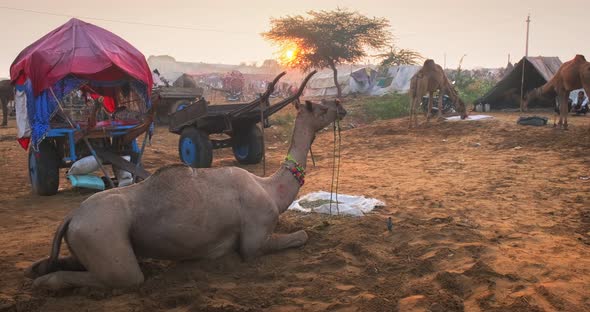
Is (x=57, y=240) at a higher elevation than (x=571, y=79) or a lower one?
lower

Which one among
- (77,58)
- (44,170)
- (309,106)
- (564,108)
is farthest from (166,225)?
(564,108)

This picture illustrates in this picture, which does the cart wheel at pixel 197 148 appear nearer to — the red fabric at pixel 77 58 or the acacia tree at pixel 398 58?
the red fabric at pixel 77 58

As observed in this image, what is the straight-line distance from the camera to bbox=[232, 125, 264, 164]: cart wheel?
10070mm

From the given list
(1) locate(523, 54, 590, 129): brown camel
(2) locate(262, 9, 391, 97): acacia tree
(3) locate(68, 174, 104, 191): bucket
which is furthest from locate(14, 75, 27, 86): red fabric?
(2) locate(262, 9, 391, 97): acacia tree

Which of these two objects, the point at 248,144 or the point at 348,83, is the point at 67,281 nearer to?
the point at 248,144

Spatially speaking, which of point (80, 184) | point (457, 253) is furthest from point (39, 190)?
point (457, 253)

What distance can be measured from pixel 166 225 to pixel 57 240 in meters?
0.81

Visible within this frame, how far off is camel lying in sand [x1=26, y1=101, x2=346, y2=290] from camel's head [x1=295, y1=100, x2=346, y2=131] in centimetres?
73

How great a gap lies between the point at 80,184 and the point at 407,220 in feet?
16.9

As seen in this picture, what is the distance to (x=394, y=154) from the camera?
36.5 feet

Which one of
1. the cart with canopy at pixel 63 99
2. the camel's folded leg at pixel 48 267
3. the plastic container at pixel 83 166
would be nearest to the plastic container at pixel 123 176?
the cart with canopy at pixel 63 99

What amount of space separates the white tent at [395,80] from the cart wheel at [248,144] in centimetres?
2171

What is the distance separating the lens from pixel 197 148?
30.5ft

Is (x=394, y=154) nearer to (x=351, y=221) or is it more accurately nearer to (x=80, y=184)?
(x=351, y=221)
